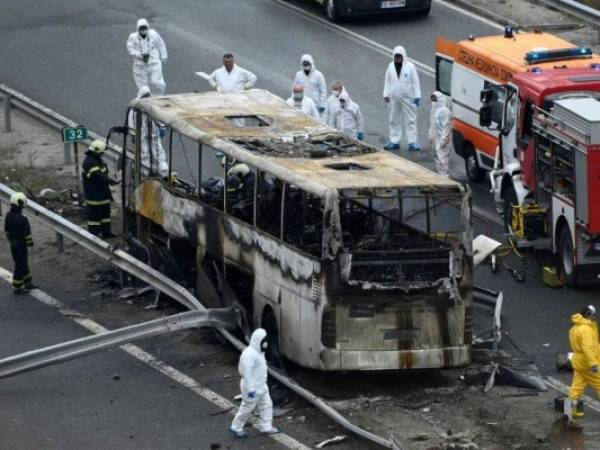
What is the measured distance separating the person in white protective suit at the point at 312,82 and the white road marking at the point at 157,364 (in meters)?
7.00

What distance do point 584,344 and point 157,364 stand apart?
4.96 meters

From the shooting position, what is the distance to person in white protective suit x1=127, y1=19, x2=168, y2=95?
29.6 metres

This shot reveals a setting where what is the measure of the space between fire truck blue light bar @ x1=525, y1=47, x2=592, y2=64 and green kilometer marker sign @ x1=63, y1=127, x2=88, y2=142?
621 centimetres

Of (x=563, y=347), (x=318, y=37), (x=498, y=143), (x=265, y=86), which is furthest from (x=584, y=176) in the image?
(x=318, y=37)

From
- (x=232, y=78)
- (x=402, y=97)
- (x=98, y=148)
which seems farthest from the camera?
(x=402, y=97)

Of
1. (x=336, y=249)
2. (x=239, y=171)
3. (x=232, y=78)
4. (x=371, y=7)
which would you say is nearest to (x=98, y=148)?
(x=239, y=171)

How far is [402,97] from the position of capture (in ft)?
93.8

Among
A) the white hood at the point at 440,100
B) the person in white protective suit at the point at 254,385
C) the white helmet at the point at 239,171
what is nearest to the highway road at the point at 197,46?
the white hood at the point at 440,100

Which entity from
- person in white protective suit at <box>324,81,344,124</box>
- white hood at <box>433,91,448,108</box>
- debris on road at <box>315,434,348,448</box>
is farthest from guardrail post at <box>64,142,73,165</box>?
debris on road at <box>315,434,348,448</box>

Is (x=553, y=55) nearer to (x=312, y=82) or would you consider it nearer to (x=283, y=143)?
(x=312, y=82)

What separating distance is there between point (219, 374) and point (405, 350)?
2275 mm

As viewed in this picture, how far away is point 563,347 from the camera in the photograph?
2006 centimetres

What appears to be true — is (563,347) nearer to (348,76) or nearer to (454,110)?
(454,110)

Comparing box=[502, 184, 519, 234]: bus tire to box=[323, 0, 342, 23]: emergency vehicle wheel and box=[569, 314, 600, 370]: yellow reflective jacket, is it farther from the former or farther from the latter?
box=[323, 0, 342, 23]: emergency vehicle wheel
